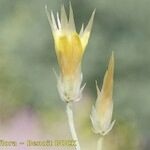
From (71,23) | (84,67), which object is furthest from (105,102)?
(71,23)

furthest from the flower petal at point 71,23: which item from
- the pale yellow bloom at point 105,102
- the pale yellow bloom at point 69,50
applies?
the pale yellow bloom at point 105,102

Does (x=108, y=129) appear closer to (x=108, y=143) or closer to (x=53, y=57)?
(x=108, y=143)

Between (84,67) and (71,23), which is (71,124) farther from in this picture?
(71,23)

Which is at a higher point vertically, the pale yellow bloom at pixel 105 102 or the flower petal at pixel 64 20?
the flower petal at pixel 64 20

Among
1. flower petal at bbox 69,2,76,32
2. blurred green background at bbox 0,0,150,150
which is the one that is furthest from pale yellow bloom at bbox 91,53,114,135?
flower petal at bbox 69,2,76,32

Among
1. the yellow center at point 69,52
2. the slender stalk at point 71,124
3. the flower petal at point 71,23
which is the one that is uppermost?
the flower petal at point 71,23

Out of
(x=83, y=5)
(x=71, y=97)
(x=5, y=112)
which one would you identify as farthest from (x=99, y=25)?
(x=5, y=112)

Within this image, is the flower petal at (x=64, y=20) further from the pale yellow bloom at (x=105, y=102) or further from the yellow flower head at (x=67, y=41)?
the pale yellow bloom at (x=105, y=102)

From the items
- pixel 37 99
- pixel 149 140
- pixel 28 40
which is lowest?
pixel 149 140
